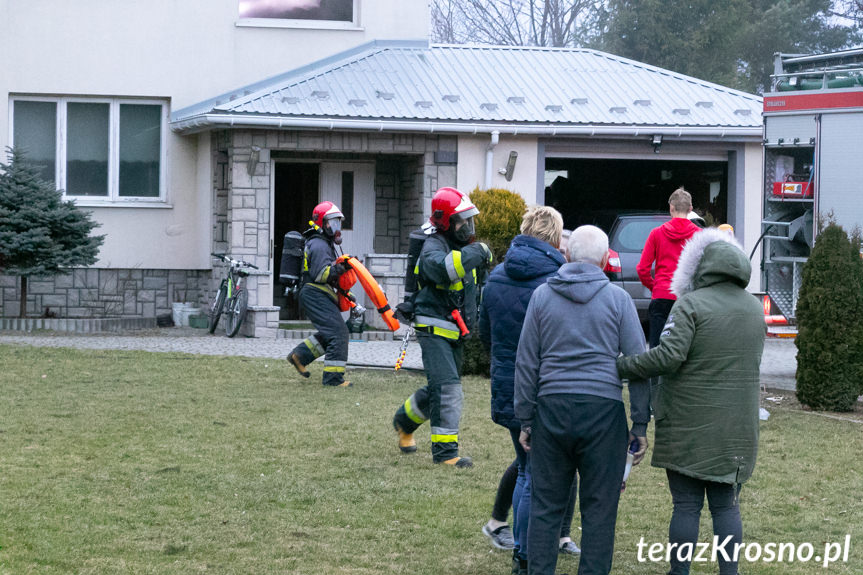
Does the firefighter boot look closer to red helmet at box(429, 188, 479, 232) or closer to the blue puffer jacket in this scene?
red helmet at box(429, 188, 479, 232)

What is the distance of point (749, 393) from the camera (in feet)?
17.5

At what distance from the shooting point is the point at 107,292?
18562 millimetres

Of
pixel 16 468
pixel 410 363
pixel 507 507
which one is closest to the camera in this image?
pixel 507 507

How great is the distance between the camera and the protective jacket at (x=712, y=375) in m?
5.28

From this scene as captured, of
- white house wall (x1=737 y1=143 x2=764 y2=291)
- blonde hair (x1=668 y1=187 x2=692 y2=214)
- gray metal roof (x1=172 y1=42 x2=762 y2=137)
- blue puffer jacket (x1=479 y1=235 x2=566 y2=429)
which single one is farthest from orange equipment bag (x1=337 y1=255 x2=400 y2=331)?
white house wall (x1=737 y1=143 x2=764 y2=291)

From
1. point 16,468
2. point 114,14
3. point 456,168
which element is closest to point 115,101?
point 114,14

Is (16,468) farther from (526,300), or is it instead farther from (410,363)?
(410,363)

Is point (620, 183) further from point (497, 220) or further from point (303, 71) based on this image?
point (497, 220)

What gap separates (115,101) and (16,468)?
1193cm

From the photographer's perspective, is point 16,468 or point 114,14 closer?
point 16,468

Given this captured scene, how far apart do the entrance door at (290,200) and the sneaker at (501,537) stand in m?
13.0

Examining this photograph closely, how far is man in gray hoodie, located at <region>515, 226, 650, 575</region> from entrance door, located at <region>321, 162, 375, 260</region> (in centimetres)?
1375

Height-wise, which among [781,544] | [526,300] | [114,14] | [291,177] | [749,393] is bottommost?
[781,544]

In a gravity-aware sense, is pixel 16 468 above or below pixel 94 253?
below
